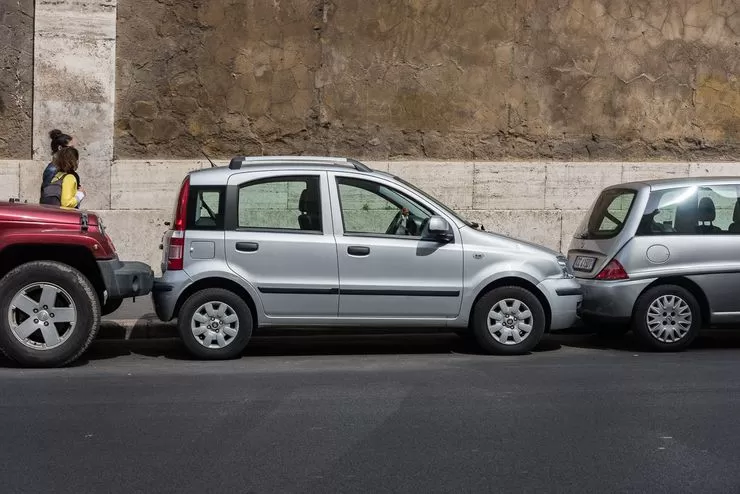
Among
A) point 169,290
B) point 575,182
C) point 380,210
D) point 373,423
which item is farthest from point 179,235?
point 575,182

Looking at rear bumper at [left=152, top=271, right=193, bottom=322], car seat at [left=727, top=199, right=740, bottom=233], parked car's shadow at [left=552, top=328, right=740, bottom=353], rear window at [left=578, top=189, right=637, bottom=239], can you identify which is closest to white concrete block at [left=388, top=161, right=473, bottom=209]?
rear window at [left=578, top=189, right=637, bottom=239]

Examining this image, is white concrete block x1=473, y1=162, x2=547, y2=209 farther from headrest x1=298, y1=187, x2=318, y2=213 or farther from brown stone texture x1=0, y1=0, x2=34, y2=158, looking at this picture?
brown stone texture x1=0, y1=0, x2=34, y2=158

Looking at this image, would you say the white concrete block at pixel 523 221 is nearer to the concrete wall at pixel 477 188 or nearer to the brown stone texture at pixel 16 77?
the concrete wall at pixel 477 188

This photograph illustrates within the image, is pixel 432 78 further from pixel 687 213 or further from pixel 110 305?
pixel 110 305

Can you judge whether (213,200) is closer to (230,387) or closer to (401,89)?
(230,387)

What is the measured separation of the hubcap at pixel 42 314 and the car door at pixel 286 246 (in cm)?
139

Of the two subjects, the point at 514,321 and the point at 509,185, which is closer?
the point at 514,321

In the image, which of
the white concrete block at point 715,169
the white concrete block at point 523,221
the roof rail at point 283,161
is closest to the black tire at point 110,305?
the roof rail at point 283,161

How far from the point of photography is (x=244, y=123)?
13.7m

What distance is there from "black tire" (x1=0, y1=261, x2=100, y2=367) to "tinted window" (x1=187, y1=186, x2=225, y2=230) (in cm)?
109

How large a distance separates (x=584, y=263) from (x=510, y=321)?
1.38 meters

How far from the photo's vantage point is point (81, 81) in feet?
43.8

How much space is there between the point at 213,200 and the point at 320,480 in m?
4.23

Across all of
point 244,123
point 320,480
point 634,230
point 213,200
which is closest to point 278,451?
point 320,480
